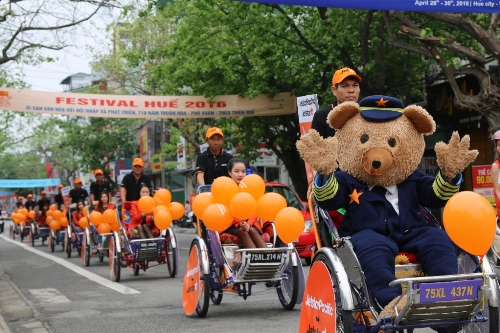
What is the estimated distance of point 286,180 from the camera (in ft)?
135

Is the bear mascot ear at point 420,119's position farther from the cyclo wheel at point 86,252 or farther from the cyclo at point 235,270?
the cyclo wheel at point 86,252

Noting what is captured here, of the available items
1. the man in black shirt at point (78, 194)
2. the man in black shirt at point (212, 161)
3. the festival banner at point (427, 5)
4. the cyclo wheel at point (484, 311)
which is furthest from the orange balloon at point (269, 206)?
the man in black shirt at point (78, 194)

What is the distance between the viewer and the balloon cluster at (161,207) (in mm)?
12375

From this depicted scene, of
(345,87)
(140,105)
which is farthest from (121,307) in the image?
(140,105)

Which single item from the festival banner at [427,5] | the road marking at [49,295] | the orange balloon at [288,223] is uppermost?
the festival banner at [427,5]

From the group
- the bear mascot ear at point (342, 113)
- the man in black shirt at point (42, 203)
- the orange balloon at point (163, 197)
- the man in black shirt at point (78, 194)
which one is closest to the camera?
the bear mascot ear at point (342, 113)

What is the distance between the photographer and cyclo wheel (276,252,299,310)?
870 centimetres

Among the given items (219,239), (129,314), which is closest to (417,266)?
(219,239)

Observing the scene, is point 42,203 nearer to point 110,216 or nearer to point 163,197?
point 110,216

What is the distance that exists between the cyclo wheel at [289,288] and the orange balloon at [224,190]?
0.91 m

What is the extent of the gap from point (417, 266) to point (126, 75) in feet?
126

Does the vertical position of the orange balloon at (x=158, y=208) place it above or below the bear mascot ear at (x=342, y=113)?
below

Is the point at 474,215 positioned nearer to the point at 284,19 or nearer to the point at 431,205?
the point at 431,205

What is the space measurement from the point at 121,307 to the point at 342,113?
5585 mm
